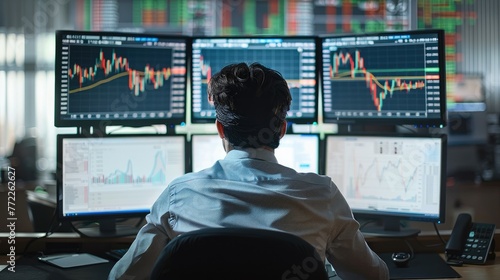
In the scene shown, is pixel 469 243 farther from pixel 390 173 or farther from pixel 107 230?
pixel 107 230

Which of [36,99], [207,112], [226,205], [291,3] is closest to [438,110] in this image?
[207,112]

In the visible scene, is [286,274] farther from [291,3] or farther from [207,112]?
[291,3]

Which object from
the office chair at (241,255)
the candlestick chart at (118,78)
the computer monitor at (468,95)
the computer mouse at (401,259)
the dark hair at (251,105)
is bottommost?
the computer mouse at (401,259)

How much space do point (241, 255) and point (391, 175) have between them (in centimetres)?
127

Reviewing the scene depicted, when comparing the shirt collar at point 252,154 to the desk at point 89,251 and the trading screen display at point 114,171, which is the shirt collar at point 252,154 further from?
the trading screen display at point 114,171

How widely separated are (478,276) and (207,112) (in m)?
1.14

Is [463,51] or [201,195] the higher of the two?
[463,51]

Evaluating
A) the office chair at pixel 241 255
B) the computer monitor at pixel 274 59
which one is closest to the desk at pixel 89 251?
the computer monitor at pixel 274 59

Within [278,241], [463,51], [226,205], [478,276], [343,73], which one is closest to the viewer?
[278,241]

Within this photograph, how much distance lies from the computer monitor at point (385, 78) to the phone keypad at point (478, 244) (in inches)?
15.7

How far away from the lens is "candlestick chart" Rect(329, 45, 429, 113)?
8.17 feet

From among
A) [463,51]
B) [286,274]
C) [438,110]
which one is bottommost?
[286,274]

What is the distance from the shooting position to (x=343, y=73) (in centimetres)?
258

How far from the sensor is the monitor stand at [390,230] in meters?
2.43
